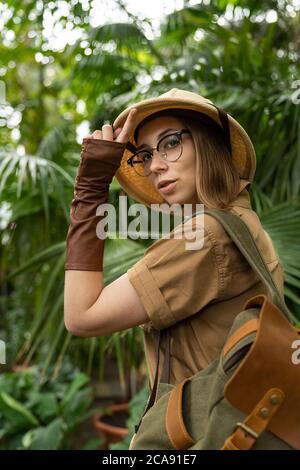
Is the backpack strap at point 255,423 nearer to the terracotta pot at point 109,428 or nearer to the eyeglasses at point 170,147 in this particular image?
the eyeglasses at point 170,147

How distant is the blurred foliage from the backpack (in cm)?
88

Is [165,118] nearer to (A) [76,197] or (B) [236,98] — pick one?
(A) [76,197]

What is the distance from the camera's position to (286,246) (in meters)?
1.81

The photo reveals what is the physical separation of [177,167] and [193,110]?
115 millimetres

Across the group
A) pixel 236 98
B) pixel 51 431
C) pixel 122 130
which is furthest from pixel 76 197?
pixel 51 431

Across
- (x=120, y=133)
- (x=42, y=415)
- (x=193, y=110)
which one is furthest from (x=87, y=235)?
(x=42, y=415)

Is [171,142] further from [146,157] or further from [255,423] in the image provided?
[255,423]

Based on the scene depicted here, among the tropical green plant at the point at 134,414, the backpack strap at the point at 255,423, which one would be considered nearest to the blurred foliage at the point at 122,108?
the tropical green plant at the point at 134,414

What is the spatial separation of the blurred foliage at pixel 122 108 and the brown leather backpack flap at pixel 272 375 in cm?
90

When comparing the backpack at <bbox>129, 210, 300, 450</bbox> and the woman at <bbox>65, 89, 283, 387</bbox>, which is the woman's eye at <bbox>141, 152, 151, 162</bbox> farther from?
the backpack at <bbox>129, 210, 300, 450</bbox>

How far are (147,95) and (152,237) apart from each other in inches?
26.0

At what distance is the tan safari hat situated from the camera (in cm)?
109

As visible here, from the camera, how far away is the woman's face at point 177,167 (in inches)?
42.8

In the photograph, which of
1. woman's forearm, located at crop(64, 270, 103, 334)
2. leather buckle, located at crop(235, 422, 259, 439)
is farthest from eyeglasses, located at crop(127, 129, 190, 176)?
leather buckle, located at crop(235, 422, 259, 439)
